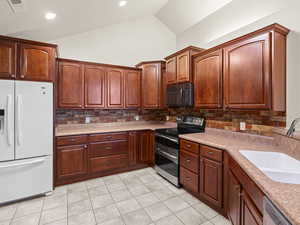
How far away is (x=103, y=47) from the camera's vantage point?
351 cm

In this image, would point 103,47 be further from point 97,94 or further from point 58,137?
point 58,137

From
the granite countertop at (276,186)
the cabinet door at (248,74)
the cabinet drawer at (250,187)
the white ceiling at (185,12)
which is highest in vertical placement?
the white ceiling at (185,12)

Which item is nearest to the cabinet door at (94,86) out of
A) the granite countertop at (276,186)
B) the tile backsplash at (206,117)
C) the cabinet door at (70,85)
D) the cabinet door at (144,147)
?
the cabinet door at (70,85)

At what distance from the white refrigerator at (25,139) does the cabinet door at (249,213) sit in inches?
98.0

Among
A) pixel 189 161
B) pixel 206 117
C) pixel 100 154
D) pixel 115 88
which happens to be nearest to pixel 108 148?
pixel 100 154

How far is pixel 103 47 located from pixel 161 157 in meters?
2.66

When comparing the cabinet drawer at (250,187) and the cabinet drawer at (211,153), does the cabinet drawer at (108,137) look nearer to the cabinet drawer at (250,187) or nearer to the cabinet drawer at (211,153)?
the cabinet drawer at (211,153)

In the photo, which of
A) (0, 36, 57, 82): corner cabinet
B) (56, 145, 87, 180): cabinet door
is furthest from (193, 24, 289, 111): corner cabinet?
(0, 36, 57, 82): corner cabinet

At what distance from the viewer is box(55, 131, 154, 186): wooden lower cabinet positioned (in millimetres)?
2602

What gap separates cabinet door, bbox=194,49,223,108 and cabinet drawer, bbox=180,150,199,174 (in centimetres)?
80

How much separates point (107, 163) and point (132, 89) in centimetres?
163

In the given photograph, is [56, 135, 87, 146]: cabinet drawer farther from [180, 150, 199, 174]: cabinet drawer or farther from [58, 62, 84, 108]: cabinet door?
[180, 150, 199, 174]: cabinet drawer

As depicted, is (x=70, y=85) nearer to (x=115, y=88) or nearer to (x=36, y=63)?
(x=36, y=63)

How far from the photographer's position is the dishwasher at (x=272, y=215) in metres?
0.75
